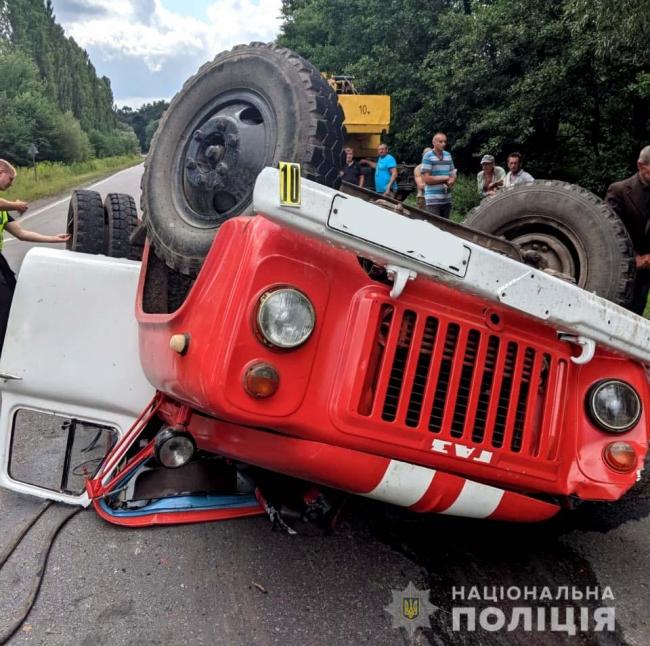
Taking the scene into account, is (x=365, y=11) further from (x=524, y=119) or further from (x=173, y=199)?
(x=173, y=199)

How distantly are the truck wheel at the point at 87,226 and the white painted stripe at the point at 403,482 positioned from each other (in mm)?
2643

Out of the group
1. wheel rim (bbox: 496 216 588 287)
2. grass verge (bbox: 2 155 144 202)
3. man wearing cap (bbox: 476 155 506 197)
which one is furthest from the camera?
grass verge (bbox: 2 155 144 202)

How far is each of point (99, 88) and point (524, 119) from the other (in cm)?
6952

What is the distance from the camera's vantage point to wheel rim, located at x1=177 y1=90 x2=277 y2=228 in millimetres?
2574

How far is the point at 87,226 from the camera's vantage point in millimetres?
3846

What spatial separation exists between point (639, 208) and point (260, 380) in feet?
11.0

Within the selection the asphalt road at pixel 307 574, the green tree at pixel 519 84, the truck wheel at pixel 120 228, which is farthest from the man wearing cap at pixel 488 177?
the asphalt road at pixel 307 574

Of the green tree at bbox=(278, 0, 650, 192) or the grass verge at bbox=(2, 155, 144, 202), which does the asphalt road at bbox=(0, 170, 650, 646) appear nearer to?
the green tree at bbox=(278, 0, 650, 192)

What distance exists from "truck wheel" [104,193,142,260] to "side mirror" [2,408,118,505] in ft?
3.57

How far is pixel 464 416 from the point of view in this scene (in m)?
2.01

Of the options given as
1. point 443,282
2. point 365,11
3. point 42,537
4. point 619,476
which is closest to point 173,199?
point 443,282

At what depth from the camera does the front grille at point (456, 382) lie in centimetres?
194

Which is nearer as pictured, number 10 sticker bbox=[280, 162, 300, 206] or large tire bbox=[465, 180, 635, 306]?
number 10 sticker bbox=[280, 162, 300, 206]

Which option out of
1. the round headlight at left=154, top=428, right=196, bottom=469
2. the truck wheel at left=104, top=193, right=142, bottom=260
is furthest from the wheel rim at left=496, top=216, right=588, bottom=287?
the truck wheel at left=104, top=193, right=142, bottom=260
